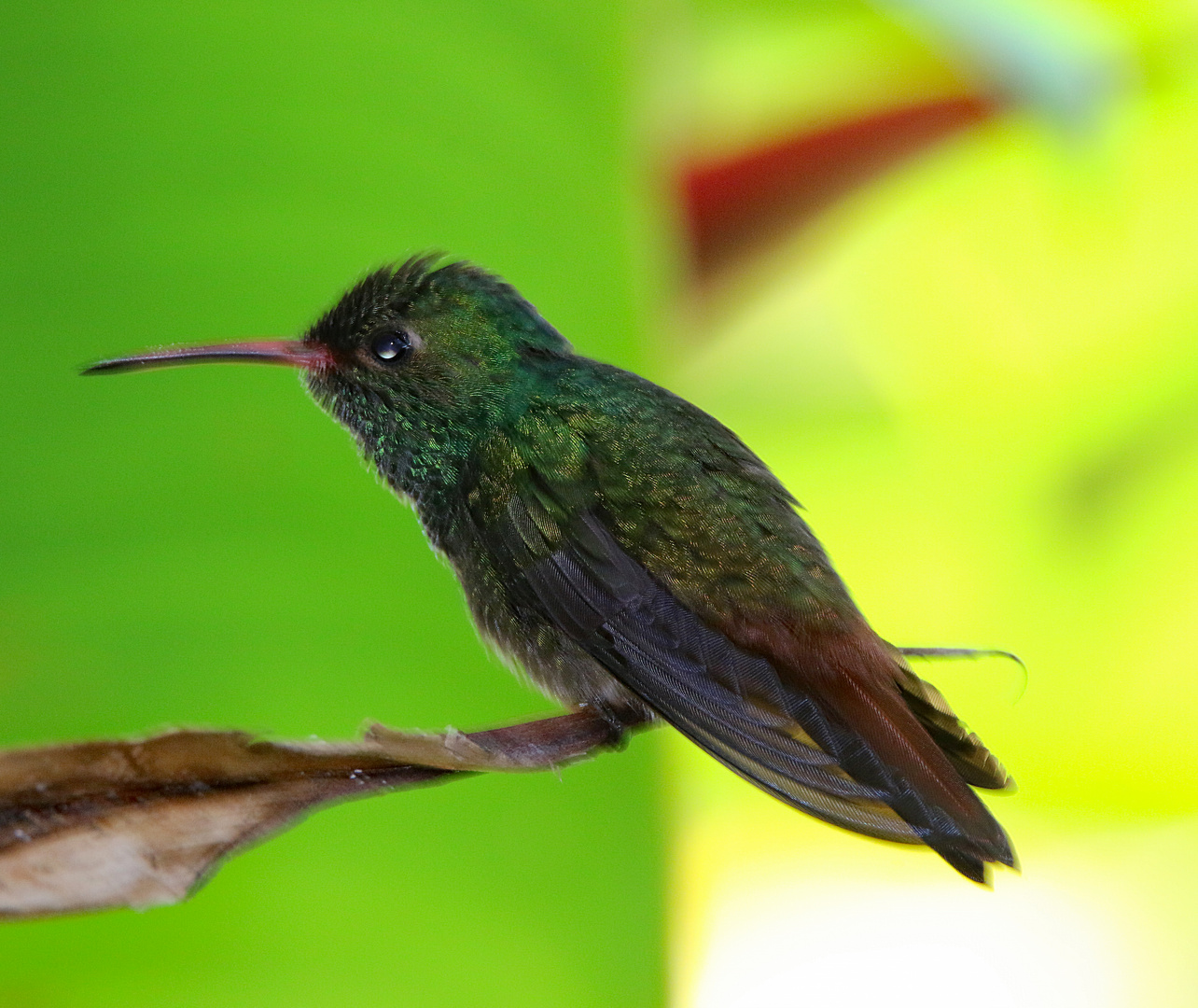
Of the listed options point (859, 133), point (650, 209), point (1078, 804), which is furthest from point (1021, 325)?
point (650, 209)

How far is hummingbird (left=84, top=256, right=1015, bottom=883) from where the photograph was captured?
0.48m

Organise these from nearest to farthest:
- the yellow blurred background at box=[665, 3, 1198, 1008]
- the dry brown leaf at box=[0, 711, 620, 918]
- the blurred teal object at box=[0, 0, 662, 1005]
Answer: the dry brown leaf at box=[0, 711, 620, 918], the blurred teal object at box=[0, 0, 662, 1005], the yellow blurred background at box=[665, 3, 1198, 1008]

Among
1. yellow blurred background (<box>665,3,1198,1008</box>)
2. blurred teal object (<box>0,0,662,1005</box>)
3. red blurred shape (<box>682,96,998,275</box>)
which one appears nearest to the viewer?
blurred teal object (<box>0,0,662,1005</box>)

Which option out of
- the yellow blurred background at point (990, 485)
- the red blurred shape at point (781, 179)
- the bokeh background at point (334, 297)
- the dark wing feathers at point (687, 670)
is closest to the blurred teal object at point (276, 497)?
the bokeh background at point (334, 297)

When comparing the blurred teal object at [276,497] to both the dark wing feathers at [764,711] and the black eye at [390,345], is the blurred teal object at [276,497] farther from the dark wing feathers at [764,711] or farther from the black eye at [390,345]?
the dark wing feathers at [764,711]

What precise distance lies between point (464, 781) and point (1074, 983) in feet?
3.66

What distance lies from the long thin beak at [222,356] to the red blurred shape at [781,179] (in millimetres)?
452

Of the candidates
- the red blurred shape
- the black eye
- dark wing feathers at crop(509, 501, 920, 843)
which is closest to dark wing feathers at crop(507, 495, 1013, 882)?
dark wing feathers at crop(509, 501, 920, 843)

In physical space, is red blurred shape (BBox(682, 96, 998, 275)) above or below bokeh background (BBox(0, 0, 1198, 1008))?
above

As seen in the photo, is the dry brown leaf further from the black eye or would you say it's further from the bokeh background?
the black eye

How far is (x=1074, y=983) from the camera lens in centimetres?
153

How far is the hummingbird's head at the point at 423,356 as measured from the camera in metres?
0.64

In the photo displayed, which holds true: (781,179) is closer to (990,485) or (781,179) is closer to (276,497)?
(276,497)

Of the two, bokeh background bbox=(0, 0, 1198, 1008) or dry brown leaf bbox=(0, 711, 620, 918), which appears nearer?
dry brown leaf bbox=(0, 711, 620, 918)
